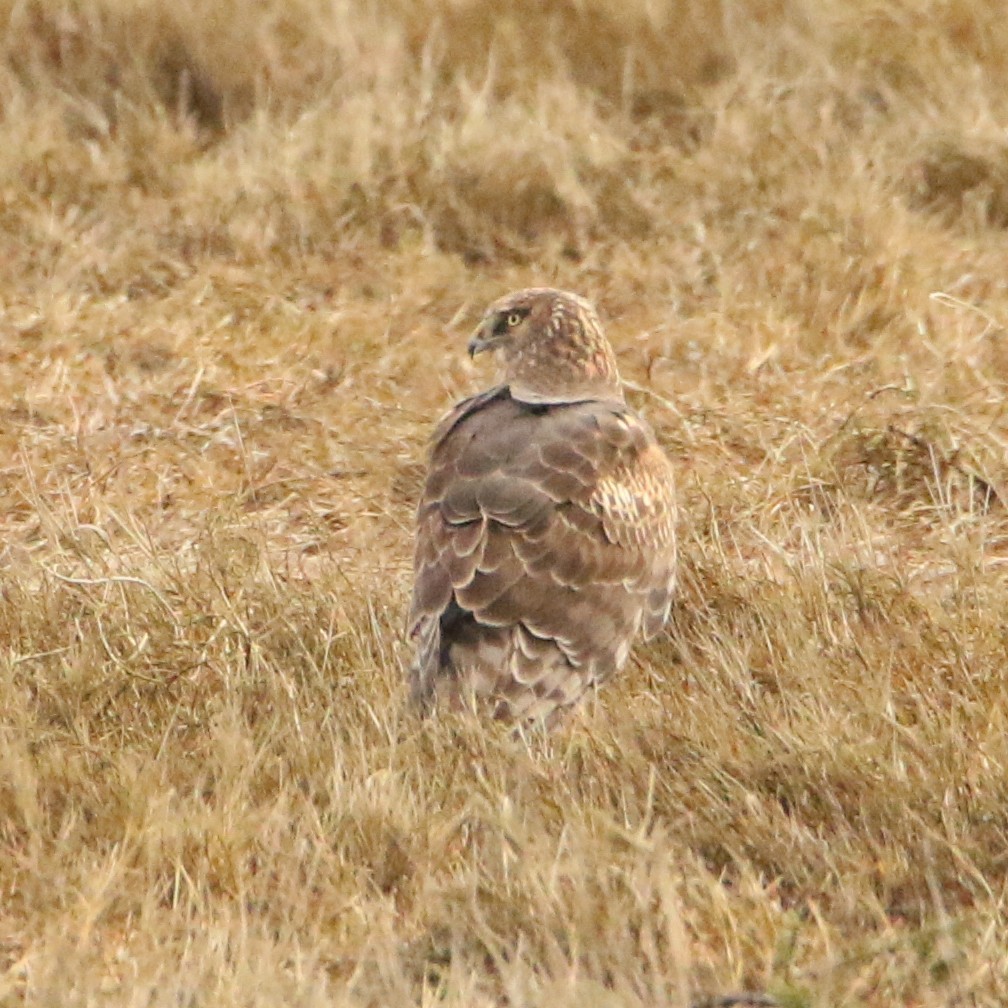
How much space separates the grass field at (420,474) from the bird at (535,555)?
14 cm

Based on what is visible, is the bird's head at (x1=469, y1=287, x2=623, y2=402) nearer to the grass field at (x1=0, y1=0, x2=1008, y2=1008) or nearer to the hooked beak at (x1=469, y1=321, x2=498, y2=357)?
the hooked beak at (x1=469, y1=321, x2=498, y2=357)

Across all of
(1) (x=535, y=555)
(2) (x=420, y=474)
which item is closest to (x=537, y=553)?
(1) (x=535, y=555)

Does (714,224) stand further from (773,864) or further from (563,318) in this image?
(773,864)

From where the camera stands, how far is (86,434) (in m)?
6.47

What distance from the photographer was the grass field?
367 cm

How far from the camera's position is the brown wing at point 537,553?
4.65m

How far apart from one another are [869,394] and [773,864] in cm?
265

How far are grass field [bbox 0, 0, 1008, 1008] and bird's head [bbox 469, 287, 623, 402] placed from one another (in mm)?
517

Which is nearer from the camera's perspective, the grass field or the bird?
the grass field

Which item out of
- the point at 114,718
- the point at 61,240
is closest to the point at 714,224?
the point at 61,240

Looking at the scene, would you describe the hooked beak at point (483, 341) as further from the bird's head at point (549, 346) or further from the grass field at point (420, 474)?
the grass field at point (420, 474)

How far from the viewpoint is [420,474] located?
243 inches

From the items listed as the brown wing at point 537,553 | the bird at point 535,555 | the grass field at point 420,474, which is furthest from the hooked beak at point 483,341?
the grass field at point 420,474

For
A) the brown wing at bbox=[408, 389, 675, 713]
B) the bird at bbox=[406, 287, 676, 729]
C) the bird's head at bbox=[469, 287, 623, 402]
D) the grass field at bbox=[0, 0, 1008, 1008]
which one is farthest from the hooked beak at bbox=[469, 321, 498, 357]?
the grass field at bbox=[0, 0, 1008, 1008]
